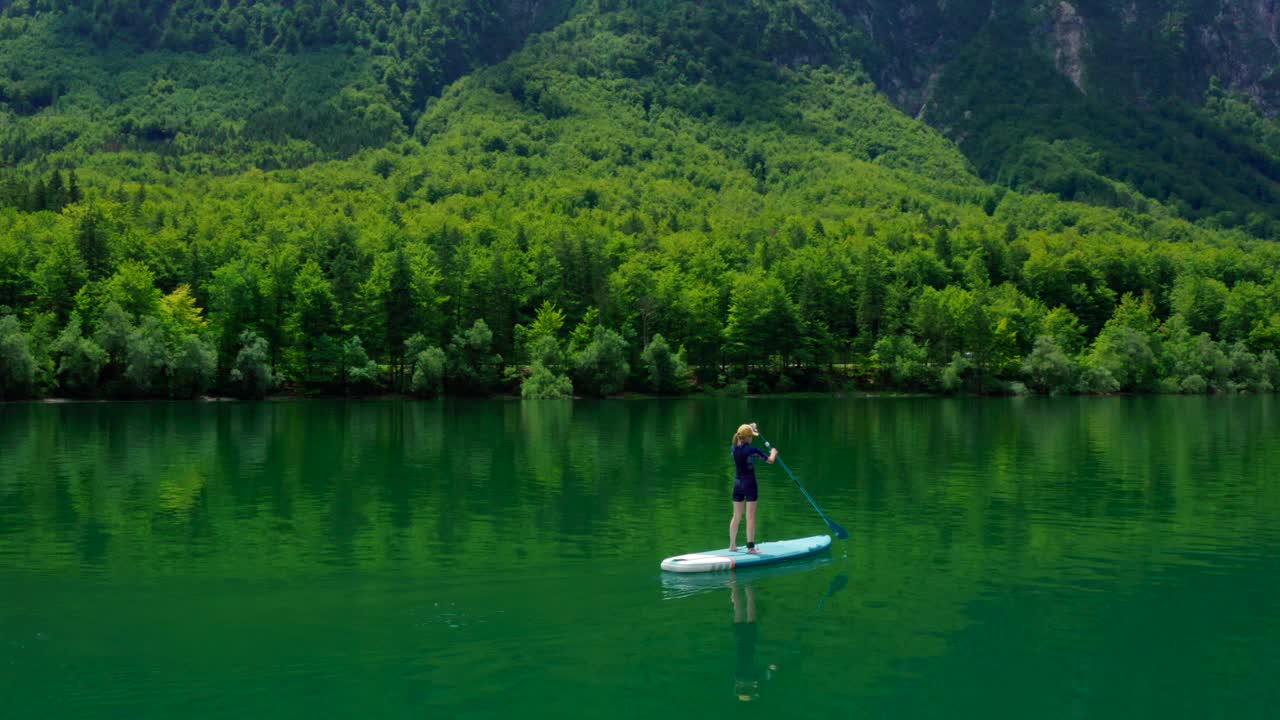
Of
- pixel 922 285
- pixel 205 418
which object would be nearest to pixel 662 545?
pixel 205 418

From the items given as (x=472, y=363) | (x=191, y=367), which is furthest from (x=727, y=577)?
(x=472, y=363)

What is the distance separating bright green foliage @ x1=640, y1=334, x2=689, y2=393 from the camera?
131 m

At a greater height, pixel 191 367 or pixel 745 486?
pixel 191 367

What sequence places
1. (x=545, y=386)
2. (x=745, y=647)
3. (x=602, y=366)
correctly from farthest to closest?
(x=602, y=366)
(x=545, y=386)
(x=745, y=647)

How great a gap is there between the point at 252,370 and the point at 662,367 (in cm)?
4389

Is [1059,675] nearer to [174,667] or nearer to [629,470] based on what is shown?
[174,667]

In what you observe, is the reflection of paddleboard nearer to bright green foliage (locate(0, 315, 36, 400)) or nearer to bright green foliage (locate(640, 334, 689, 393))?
bright green foliage (locate(0, 315, 36, 400))

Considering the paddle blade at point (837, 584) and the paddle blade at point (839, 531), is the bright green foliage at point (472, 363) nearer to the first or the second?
the paddle blade at point (839, 531)

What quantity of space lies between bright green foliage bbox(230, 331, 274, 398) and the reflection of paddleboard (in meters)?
97.3

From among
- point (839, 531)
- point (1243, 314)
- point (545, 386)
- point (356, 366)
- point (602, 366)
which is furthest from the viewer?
point (1243, 314)

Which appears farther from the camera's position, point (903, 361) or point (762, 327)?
point (762, 327)

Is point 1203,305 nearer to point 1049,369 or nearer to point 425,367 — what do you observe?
point 1049,369

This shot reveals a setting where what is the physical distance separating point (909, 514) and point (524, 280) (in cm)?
11195

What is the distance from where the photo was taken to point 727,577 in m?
26.4
